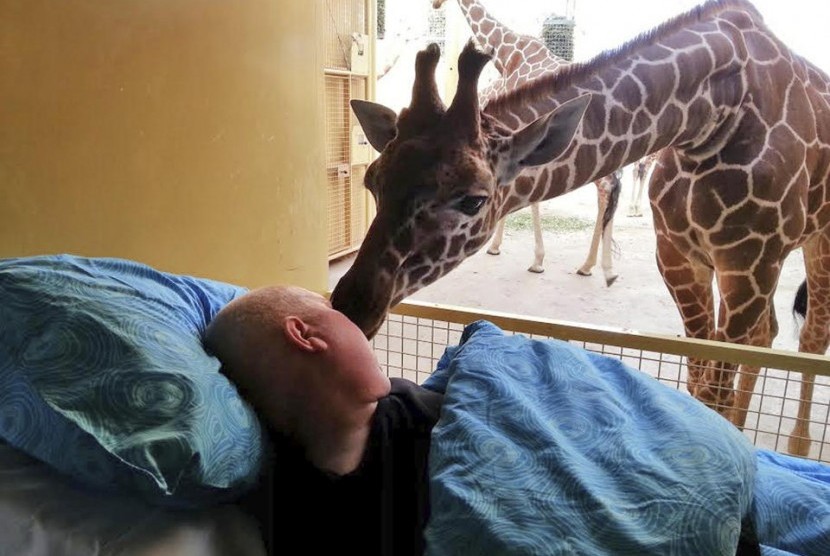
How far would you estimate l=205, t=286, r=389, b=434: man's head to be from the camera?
2.13 feet

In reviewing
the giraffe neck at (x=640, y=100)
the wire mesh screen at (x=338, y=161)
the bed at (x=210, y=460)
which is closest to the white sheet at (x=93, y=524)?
the bed at (x=210, y=460)

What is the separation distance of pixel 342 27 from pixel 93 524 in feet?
11.6

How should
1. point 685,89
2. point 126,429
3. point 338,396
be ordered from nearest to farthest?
point 126,429 → point 338,396 → point 685,89

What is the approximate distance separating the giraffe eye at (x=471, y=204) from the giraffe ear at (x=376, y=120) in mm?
283

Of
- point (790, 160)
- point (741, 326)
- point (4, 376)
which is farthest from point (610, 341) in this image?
point (4, 376)

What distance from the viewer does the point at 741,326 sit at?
57.9 inches

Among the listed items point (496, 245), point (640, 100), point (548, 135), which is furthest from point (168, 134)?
point (496, 245)

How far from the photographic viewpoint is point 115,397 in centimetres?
52

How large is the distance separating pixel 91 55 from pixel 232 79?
38 centimetres

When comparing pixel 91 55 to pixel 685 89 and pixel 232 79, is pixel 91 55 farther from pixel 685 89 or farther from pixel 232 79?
pixel 685 89

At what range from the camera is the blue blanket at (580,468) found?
529 millimetres

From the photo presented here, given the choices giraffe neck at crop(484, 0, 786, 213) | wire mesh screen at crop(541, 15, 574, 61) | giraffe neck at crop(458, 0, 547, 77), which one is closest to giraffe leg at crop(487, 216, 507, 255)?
wire mesh screen at crop(541, 15, 574, 61)

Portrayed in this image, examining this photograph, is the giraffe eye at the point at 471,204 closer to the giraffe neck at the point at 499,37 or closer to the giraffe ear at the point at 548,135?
the giraffe ear at the point at 548,135

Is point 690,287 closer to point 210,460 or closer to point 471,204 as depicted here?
point 471,204
